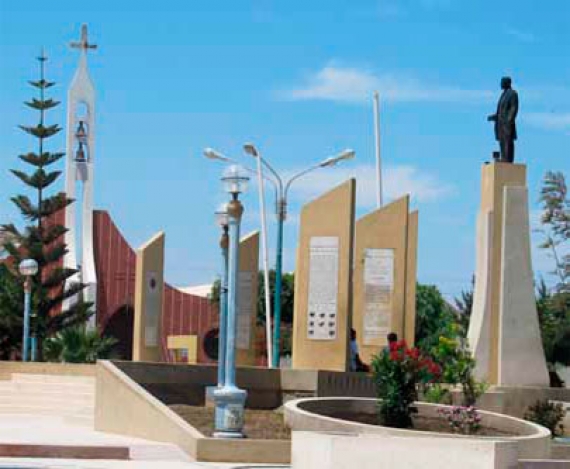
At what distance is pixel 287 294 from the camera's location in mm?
64438

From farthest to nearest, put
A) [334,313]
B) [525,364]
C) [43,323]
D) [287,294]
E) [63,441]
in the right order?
[287,294], [43,323], [525,364], [334,313], [63,441]

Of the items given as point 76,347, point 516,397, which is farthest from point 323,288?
point 76,347

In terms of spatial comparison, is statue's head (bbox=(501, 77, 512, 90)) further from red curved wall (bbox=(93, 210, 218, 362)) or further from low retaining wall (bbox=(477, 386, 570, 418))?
red curved wall (bbox=(93, 210, 218, 362))

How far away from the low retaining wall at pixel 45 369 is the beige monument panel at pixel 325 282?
13.6 ft

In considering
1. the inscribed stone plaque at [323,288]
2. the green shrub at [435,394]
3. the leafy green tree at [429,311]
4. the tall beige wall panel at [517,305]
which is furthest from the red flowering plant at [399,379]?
the leafy green tree at [429,311]

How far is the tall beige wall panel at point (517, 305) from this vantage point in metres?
24.8

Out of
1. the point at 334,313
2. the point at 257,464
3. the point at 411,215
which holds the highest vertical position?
the point at 411,215

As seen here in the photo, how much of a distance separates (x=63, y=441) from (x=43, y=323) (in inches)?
915

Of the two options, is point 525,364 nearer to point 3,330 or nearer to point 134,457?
point 134,457

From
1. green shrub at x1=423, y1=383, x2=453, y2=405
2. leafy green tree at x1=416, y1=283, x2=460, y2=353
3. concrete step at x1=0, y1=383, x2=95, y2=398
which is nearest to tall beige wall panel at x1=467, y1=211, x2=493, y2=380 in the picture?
green shrub at x1=423, y1=383, x2=453, y2=405

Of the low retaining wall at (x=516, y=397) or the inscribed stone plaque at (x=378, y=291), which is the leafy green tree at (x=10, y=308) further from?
the low retaining wall at (x=516, y=397)

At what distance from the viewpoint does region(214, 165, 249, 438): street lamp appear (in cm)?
1639

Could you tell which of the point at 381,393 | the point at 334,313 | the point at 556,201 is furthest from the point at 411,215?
the point at 556,201

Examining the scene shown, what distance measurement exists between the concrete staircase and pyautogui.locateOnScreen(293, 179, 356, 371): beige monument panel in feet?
12.6
